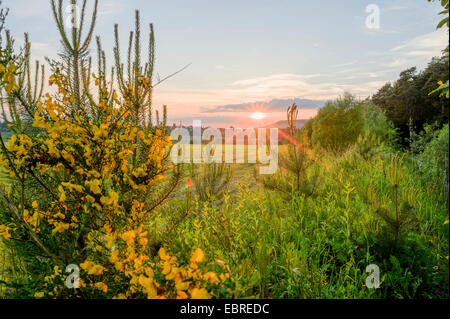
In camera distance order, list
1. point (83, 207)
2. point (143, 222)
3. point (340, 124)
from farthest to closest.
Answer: point (340, 124), point (143, 222), point (83, 207)

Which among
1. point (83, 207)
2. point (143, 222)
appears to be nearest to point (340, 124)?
point (143, 222)

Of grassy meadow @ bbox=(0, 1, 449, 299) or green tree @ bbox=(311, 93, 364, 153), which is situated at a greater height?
green tree @ bbox=(311, 93, 364, 153)

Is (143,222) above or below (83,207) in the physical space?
below

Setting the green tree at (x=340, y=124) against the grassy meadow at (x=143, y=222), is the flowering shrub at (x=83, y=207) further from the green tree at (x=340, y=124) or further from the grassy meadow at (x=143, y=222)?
the green tree at (x=340, y=124)

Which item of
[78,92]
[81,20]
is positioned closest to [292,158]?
[78,92]

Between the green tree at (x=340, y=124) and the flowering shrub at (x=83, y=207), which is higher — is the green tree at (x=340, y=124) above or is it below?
above

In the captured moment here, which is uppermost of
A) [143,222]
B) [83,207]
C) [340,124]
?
[340,124]

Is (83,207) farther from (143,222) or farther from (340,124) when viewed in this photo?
(340,124)

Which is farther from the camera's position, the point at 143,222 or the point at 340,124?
the point at 340,124

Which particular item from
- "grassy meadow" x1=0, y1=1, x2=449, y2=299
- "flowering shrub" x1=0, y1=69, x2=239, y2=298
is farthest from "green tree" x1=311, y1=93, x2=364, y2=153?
"flowering shrub" x1=0, y1=69, x2=239, y2=298

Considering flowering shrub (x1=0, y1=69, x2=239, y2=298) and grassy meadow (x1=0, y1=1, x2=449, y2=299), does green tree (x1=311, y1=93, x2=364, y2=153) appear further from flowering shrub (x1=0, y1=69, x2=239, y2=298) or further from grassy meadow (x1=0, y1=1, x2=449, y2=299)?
flowering shrub (x1=0, y1=69, x2=239, y2=298)

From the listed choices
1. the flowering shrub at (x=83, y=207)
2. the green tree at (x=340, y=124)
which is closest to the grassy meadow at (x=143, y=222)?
the flowering shrub at (x=83, y=207)
